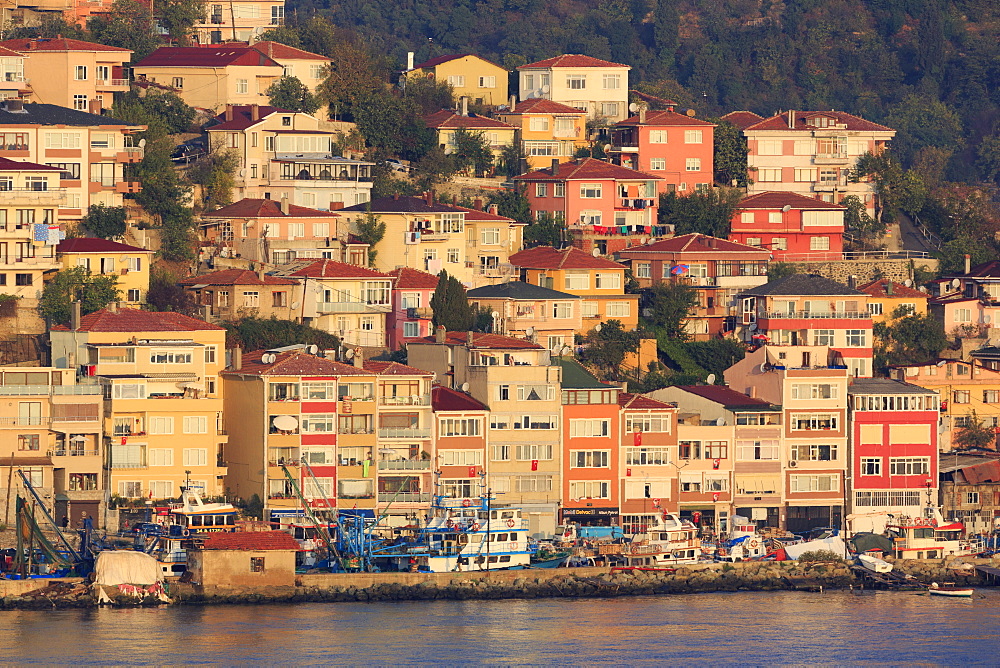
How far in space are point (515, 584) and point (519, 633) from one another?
18.0 feet

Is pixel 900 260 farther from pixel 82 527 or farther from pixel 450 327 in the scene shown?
pixel 82 527

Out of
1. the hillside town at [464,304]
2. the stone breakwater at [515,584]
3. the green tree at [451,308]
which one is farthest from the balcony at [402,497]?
the green tree at [451,308]

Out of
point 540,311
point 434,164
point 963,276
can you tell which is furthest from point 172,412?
point 963,276

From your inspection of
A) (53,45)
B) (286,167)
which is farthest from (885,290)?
(53,45)

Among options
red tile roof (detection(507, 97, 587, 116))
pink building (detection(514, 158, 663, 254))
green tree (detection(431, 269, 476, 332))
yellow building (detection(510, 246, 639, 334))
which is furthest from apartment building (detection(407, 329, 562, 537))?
red tile roof (detection(507, 97, 587, 116))

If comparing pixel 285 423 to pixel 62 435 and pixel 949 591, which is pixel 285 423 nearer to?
pixel 62 435

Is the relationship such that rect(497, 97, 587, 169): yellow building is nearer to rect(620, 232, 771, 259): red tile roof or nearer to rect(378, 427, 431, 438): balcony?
rect(620, 232, 771, 259): red tile roof

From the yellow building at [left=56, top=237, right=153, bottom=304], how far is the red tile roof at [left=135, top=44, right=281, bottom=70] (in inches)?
541

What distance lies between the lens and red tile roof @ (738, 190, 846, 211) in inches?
3531

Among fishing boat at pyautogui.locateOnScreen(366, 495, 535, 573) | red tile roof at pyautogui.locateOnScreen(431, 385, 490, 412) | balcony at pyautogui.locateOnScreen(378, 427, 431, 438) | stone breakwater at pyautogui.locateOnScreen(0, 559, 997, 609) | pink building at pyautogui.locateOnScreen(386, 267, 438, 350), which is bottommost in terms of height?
stone breakwater at pyautogui.locateOnScreen(0, 559, 997, 609)

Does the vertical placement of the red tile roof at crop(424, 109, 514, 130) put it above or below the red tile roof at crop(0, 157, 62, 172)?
above

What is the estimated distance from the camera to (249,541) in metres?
64.9

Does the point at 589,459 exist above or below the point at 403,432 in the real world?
below

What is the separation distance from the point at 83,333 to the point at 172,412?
10.9ft
